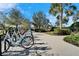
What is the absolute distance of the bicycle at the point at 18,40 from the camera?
2.22 meters

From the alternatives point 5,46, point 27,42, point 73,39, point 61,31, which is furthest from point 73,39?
point 5,46

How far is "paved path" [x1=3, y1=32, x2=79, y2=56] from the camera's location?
2.20 metres

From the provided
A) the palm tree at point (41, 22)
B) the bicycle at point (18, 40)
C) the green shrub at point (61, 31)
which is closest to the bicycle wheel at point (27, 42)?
the bicycle at point (18, 40)

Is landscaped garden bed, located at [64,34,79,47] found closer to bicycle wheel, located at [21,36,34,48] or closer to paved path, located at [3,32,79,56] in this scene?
paved path, located at [3,32,79,56]

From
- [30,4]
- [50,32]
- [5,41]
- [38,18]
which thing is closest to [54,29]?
[50,32]

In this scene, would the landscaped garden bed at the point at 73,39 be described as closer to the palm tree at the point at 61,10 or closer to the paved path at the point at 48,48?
the paved path at the point at 48,48

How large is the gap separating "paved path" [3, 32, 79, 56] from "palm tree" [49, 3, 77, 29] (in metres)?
0.17

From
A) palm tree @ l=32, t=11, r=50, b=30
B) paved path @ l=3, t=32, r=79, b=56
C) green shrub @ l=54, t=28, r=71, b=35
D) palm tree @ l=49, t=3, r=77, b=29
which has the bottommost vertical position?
paved path @ l=3, t=32, r=79, b=56

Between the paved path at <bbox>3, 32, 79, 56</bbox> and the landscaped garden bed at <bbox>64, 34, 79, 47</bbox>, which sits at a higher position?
the landscaped garden bed at <bbox>64, 34, 79, 47</bbox>

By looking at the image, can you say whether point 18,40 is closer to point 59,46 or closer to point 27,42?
point 27,42

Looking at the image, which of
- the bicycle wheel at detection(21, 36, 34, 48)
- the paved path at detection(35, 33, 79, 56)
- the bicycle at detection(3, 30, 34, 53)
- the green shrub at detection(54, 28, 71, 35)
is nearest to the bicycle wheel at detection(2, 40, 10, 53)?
the bicycle at detection(3, 30, 34, 53)

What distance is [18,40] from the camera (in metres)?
2.24

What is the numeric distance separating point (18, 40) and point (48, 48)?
12.0 inches

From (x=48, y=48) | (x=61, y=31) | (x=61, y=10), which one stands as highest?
(x=61, y=10)
